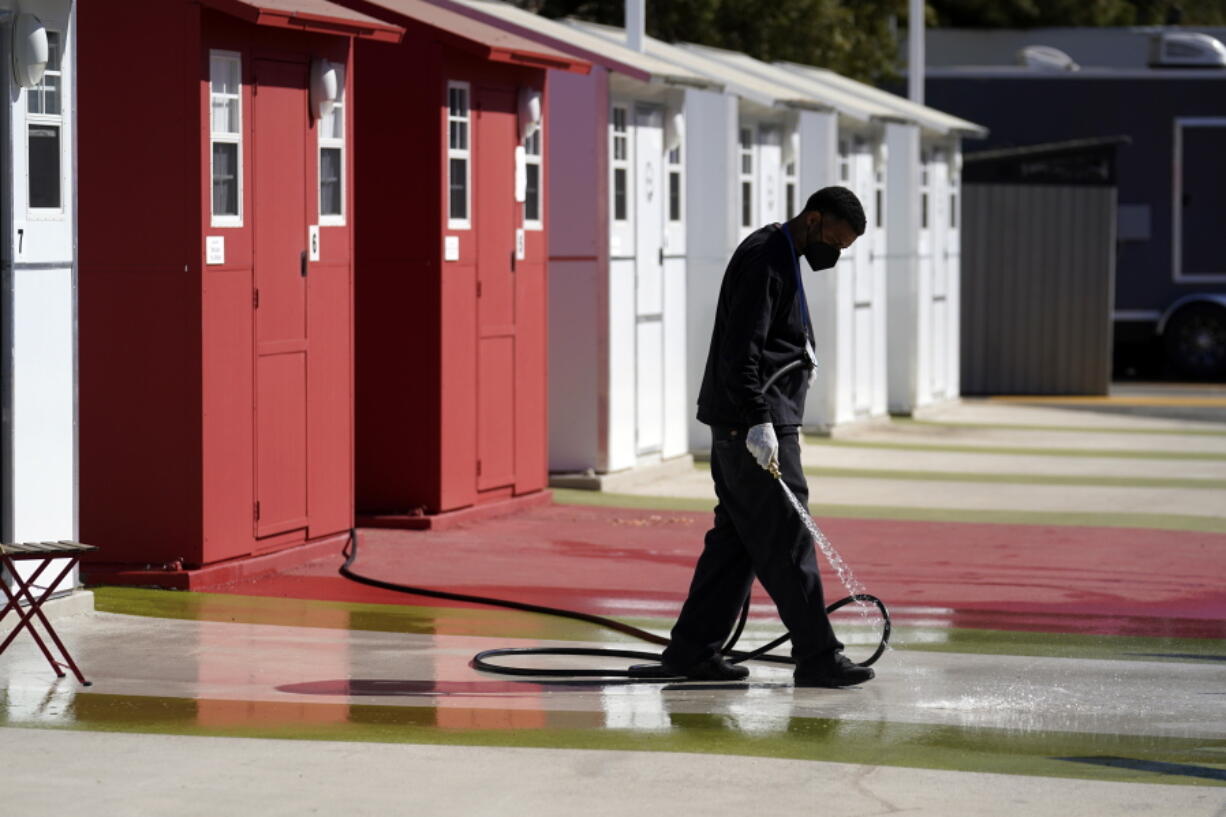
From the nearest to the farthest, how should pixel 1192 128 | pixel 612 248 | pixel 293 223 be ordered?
pixel 293 223 < pixel 612 248 < pixel 1192 128

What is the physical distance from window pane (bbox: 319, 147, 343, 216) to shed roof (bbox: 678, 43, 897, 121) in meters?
8.91

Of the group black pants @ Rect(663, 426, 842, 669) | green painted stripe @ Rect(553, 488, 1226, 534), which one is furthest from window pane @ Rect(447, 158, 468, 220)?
Answer: black pants @ Rect(663, 426, 842, 669)

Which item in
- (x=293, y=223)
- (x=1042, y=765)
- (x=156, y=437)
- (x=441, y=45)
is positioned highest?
(x=441, y=45)

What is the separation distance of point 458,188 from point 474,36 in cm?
90

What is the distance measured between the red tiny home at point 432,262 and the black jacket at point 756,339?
17.1 ft

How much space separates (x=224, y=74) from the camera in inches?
455

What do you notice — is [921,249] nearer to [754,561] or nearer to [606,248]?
[606,248]

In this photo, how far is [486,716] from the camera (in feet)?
27.5

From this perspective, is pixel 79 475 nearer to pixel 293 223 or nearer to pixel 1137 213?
pixel 293 223

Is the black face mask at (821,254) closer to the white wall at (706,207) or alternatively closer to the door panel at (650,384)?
the door panel at (650,384)

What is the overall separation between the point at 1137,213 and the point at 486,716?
24.0 meters

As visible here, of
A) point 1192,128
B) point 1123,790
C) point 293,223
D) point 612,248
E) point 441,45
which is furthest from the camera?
point 1192,128

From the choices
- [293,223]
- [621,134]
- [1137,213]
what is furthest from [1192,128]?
[293,223]

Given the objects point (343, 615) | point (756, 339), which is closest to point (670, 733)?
point (756, 339)
